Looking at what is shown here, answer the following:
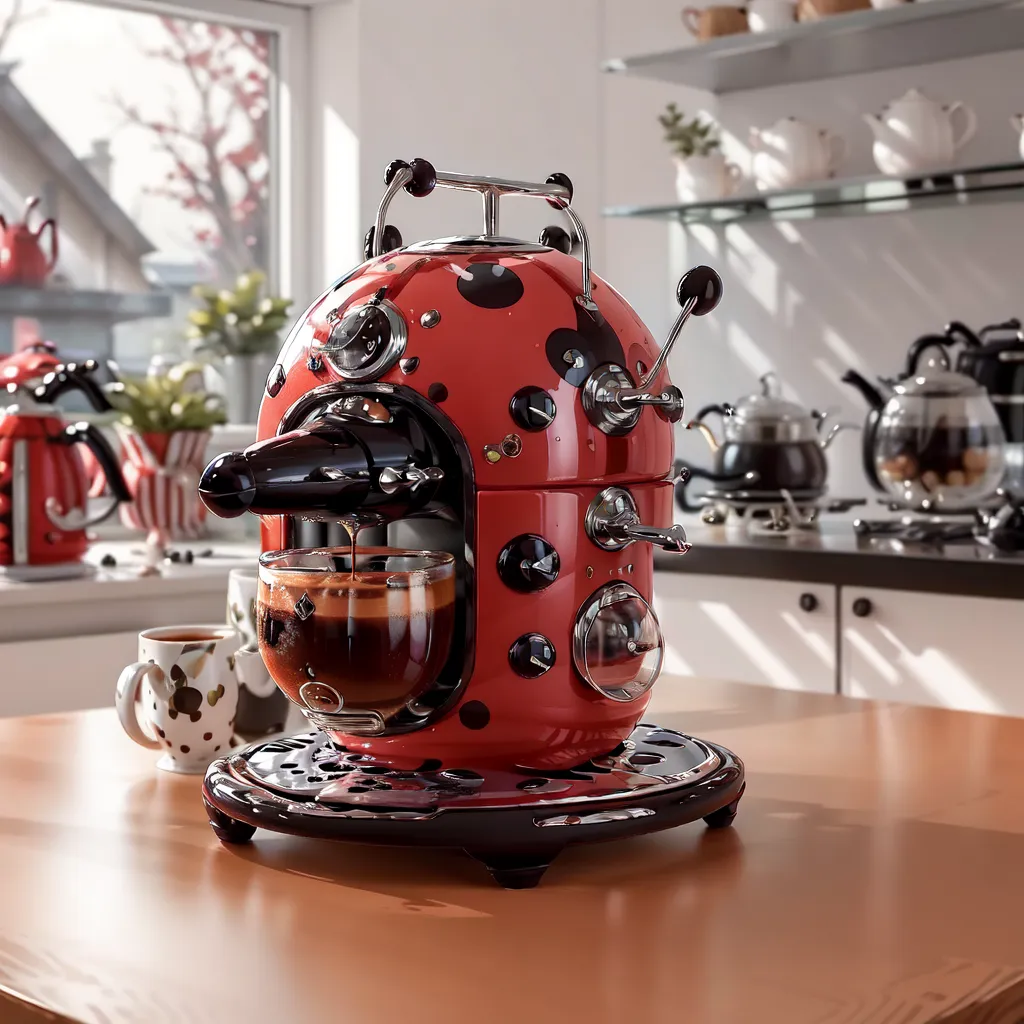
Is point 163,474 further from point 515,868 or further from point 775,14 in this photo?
point 515,868

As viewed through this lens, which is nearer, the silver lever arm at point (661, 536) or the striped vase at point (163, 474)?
the silver lever arm at point (661, 536)

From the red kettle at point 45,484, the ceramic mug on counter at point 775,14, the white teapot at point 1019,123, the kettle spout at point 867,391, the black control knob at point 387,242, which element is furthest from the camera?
the ceramic mug on counter at point 775,14

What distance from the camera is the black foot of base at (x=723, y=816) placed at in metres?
0.74

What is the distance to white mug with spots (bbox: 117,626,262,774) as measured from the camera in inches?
33.9

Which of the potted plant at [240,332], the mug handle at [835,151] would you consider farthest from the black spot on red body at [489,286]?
the potted plant at [240,332]

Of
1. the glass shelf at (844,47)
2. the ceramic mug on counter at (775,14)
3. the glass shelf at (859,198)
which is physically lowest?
the glass shelf at (859,198)

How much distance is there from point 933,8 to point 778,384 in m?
0.77

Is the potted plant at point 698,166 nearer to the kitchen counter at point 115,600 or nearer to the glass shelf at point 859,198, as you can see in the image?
the glass shelf at point 859,198

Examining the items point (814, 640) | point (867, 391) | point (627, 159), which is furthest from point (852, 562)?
point (627, 159)

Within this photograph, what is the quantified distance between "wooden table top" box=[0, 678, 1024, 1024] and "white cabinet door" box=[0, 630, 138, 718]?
115cm

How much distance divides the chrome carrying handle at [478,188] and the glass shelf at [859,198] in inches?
68.8

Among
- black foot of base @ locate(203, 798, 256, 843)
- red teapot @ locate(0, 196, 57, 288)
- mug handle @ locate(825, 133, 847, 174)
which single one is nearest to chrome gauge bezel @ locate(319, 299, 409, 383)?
black foot of base @ locate(203, 798, 256, 843)

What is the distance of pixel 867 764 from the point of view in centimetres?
88

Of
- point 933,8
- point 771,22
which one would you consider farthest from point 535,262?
point 771,22
